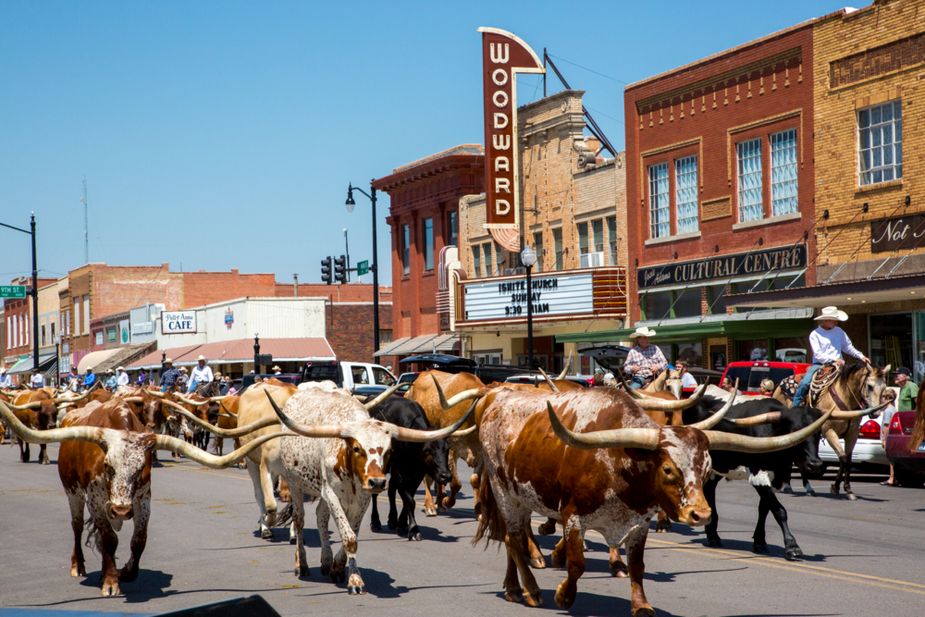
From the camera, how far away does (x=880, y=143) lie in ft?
97.2

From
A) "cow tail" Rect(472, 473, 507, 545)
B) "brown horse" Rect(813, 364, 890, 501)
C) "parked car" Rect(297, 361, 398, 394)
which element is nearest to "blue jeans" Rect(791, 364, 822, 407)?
"brown horse" Rect(813, 364, 890, 501)

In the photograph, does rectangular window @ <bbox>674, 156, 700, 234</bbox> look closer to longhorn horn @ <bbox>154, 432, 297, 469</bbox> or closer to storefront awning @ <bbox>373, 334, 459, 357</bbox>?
storefront awning @ <bbox>373, 334, 459, 357</bbox>

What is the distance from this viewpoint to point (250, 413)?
1365 centimetres

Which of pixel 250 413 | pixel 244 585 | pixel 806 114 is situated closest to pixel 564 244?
pixel 806 114

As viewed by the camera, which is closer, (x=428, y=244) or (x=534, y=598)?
(x=534, y=598)

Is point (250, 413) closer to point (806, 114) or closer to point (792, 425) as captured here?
point (792, 425)

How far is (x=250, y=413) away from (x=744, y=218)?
22859mm

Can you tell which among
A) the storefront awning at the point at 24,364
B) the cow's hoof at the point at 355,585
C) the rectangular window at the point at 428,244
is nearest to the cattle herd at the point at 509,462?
the cow's hoof at the point at 355,585

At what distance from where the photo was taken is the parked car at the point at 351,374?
31.8 meters

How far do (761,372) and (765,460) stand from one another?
1126 centimetres

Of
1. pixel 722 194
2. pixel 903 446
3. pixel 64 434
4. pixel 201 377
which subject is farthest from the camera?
pixel 722 194

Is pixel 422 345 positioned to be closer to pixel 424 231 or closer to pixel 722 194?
pixel 424 231

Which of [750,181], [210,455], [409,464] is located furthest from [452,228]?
[210,455]

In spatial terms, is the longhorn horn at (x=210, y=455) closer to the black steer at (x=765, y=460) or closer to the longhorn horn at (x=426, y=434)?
the longhorn horn at (x=426, y=434)
